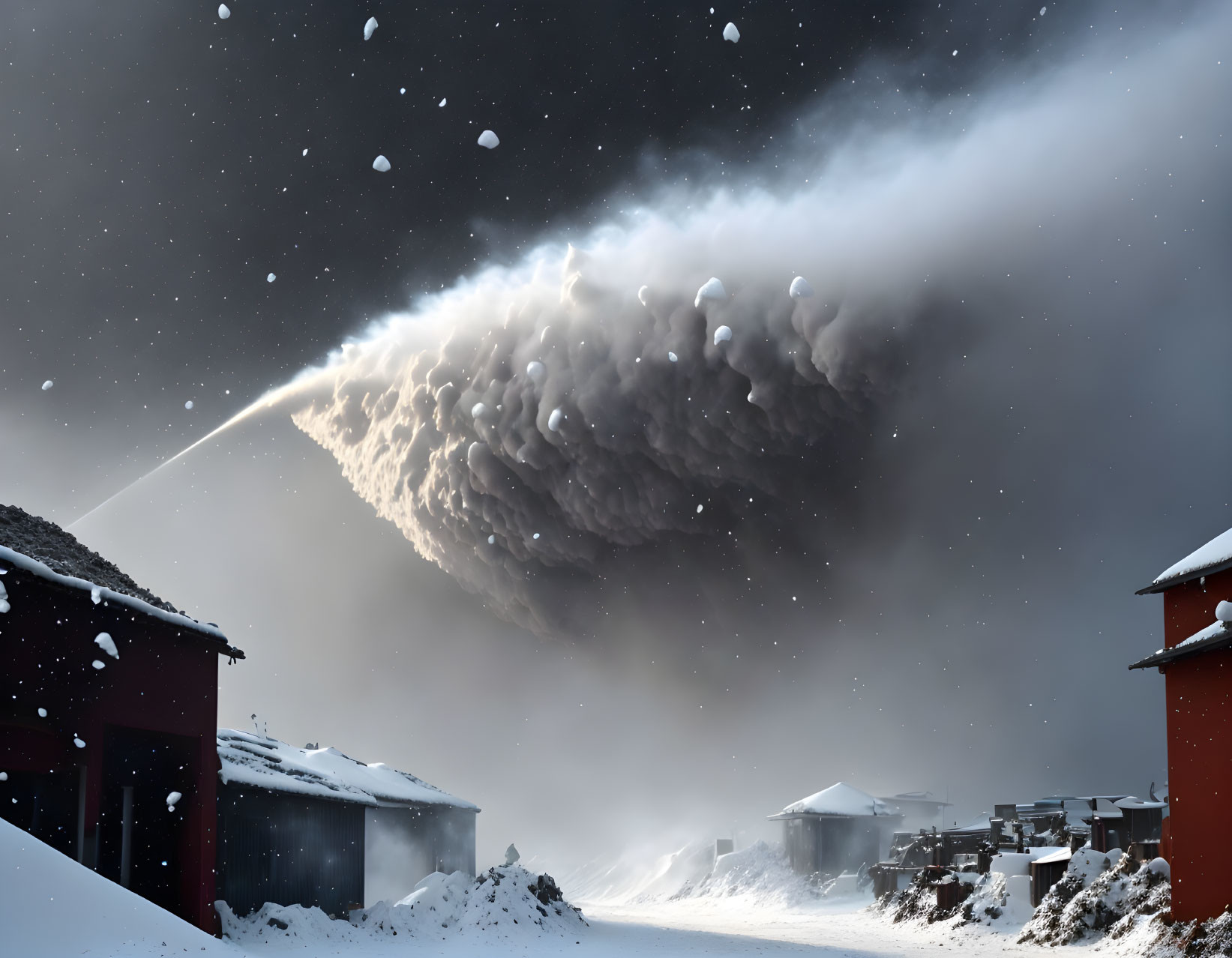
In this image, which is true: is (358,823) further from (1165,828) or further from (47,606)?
(1165,828)

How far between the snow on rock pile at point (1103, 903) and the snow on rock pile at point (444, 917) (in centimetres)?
1074

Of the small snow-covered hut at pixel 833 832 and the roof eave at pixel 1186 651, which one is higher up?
the roof eave at pixel 1186 651

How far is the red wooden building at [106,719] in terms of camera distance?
50.0ft

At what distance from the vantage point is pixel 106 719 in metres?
16.6

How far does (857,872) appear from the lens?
4806 cm

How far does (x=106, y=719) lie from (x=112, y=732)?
1.02 m

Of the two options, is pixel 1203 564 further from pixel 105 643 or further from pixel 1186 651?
pixel 105 643

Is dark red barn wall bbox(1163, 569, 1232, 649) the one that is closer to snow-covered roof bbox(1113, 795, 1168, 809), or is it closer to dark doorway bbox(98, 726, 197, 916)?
snow-covered roof bbox(1113, 795, 1168, 809)

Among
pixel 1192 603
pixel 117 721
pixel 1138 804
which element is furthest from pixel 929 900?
pixel 117 721

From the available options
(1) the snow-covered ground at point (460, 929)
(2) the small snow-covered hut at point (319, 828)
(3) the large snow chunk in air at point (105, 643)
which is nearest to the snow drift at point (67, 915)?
(1) the snow-covered ground at point (460, 929)

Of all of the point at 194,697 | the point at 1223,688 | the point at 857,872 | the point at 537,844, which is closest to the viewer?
the point at 1223,688

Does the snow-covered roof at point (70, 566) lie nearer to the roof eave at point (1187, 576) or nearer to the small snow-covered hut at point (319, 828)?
the small snow-covered hut at point (319, 828)

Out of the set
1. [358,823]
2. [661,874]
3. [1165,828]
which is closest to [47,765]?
[358,823]

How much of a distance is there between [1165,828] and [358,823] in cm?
2013
